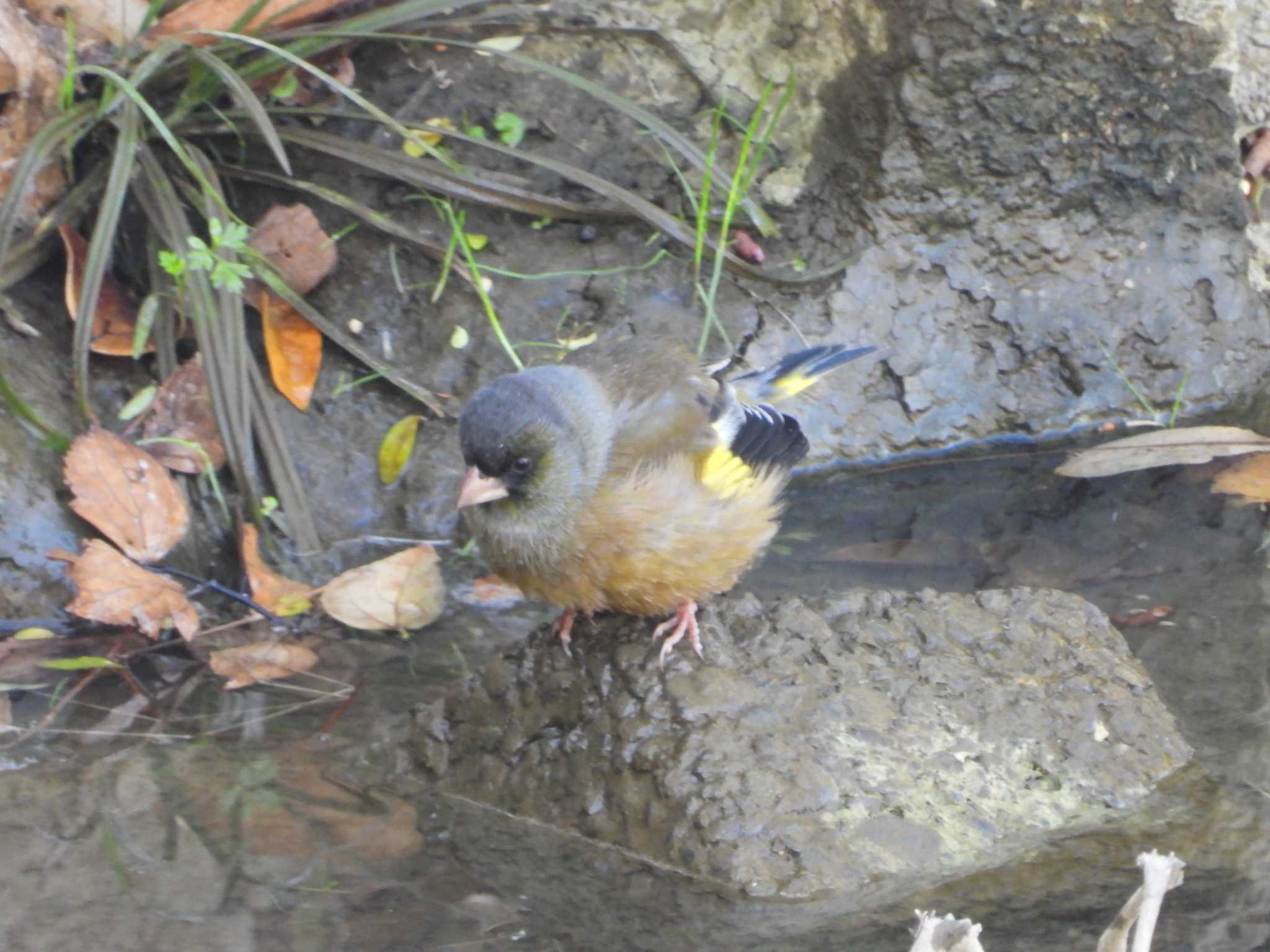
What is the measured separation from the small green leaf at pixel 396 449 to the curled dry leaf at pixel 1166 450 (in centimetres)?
225

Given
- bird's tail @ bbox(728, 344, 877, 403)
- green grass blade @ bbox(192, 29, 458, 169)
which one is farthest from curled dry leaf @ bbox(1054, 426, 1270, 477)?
green grass blade @ bbox(192, 29, 458, 169)

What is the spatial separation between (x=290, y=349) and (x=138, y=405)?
0.52 m

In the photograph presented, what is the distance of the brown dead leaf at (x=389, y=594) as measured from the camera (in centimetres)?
429

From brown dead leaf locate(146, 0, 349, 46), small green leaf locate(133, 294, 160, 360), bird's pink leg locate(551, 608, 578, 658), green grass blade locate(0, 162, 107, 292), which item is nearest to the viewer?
bird's pink leg locate(551, 608, 578, 658)

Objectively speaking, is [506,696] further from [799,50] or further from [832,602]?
[799,50]

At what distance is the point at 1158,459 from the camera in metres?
4.95

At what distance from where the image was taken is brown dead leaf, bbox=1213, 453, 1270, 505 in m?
4.81

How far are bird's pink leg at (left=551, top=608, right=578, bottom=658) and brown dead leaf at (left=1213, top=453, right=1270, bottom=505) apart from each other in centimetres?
248

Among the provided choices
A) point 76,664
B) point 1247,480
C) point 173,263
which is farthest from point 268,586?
point 1247,480

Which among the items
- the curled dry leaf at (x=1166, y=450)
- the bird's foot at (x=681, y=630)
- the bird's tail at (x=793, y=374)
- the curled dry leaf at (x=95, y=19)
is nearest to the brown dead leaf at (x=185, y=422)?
the curled dry leaf at (x=95, y=19)

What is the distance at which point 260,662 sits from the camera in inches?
161

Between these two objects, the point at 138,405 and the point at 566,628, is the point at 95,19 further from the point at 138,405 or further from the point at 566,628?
the point at 566,628

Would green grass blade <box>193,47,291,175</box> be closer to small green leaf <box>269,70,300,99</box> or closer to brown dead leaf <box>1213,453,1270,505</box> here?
small green leaf <box>269,70,300,99</box>

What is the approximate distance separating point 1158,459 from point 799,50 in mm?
1943
